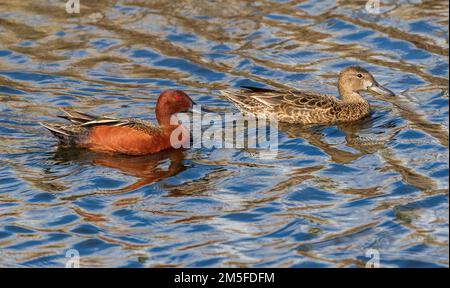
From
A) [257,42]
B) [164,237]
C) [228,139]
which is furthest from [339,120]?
[164,237]

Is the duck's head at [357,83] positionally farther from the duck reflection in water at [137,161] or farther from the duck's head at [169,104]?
the duck reflection in water at [137,161]

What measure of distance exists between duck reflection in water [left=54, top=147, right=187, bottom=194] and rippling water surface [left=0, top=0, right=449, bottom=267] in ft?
0.11

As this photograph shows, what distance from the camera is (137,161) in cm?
1175

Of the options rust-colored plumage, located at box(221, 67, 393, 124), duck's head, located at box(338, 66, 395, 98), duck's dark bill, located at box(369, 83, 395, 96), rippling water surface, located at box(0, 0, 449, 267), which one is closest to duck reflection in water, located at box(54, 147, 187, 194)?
rippling water surface, located at box(0, 0, 449, 267)

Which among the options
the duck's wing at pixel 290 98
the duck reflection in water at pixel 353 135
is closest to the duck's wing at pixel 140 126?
the duck's wing at pixel 290 98

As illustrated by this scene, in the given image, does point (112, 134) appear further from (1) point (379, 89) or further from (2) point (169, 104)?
(1) point (379, 89)

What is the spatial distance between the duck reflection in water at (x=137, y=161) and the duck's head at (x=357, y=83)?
8.14 ft

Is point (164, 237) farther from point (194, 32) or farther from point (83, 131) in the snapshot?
point (194, 32)

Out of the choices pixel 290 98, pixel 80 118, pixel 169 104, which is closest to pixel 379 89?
pixel 290 98

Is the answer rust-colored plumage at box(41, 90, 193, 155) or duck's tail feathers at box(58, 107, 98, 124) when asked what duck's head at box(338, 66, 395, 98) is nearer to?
rust-colored plumage at box(41, 90, 193, 155)

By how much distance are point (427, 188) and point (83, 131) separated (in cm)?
400

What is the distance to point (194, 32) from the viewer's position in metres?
15.8

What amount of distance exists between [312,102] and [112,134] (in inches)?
100

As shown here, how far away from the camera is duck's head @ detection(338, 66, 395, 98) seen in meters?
13.1
